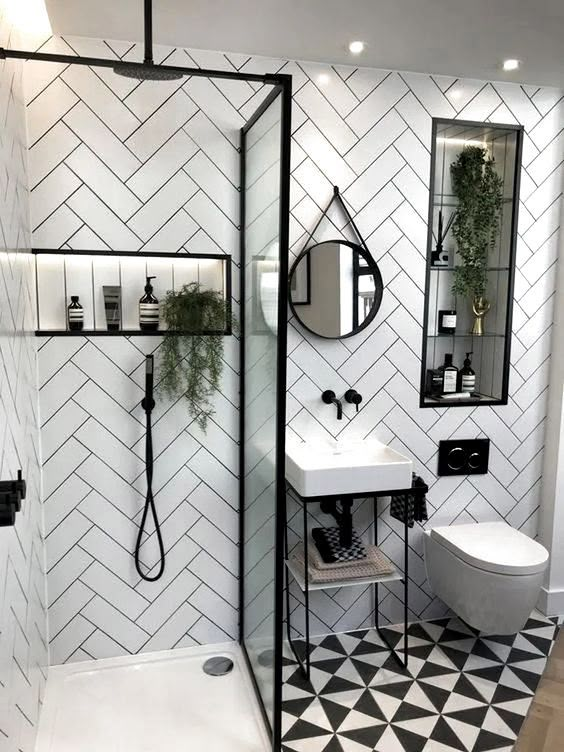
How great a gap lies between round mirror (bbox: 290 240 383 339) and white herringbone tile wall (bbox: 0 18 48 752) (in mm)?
1138

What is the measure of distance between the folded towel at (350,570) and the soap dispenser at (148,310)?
4.03 ft

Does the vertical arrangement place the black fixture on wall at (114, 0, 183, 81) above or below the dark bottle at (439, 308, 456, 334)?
above

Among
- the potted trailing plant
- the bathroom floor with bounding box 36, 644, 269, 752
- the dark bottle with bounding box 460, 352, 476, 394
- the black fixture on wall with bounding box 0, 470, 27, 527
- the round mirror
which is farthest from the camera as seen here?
the dark bottle with bounding box 460, 352, 476, 394

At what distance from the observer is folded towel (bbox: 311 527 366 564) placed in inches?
108

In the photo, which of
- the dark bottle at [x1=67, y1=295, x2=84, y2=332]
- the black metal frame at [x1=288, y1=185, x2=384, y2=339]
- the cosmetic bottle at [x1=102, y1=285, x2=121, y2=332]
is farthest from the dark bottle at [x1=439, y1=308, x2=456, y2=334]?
the dark bottle at [x1=67, y1=295, x2=84, y2=332]

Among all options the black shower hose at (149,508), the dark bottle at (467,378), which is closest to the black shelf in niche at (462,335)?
Answer: the dark bottle at (467,378)

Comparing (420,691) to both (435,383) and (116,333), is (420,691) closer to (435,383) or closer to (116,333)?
(435,383)

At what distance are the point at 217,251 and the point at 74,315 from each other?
2.15ft

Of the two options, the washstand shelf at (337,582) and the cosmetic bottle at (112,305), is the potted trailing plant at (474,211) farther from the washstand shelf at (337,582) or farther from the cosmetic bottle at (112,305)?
the cosmetic bottle at (112,305)

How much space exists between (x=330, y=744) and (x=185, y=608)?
87cm

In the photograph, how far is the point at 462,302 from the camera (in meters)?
3.22

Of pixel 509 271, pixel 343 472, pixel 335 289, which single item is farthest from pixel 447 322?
pixel 343 472

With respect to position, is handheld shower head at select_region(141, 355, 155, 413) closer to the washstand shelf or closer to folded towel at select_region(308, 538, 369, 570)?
the washstand shelf

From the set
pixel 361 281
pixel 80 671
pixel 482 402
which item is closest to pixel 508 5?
pixel 361 281
